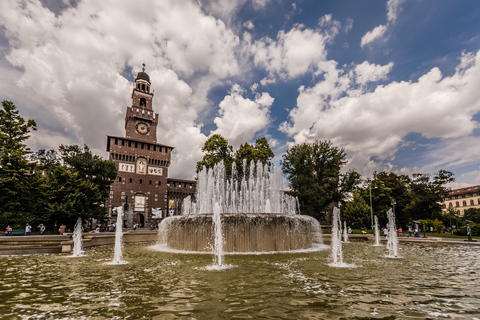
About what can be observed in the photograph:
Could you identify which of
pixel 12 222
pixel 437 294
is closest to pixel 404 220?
pixel 437 294

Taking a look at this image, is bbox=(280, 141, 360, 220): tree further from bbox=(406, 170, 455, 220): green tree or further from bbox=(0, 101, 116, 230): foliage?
bbox=(0, 101, 116, 230): foliage

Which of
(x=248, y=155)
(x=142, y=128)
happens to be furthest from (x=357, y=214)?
(x=142, y=128)

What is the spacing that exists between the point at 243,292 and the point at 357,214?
33.8 meters

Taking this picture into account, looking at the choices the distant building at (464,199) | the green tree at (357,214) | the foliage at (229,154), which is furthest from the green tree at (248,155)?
the distant building at (464,199)

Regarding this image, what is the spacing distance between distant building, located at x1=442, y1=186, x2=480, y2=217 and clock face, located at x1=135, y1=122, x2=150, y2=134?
80321 millimetres

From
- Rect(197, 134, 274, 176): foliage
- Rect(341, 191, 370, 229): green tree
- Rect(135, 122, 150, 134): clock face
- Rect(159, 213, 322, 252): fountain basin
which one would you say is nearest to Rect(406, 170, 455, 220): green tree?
Rect(341, 191, 370, 229): green tree

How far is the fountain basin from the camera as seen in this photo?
11.4 meters

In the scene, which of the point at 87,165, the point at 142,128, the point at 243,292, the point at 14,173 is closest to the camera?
the point at 243,292

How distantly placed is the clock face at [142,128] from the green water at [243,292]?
47121mm

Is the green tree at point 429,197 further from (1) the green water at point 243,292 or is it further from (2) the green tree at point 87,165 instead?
(2) the green tree at point 87,165

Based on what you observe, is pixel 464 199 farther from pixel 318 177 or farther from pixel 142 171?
pixel 142 171

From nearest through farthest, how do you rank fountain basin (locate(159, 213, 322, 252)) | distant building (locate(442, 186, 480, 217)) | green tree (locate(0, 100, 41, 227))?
fountain basin (locate(159, 213, 322, 252)) < green tree (locate(0, 100, 41, 227)) < distant building (locate(442, 186, 480, 217))

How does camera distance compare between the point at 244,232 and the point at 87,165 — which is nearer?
the point at 244,232

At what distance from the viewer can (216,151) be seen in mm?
33906
